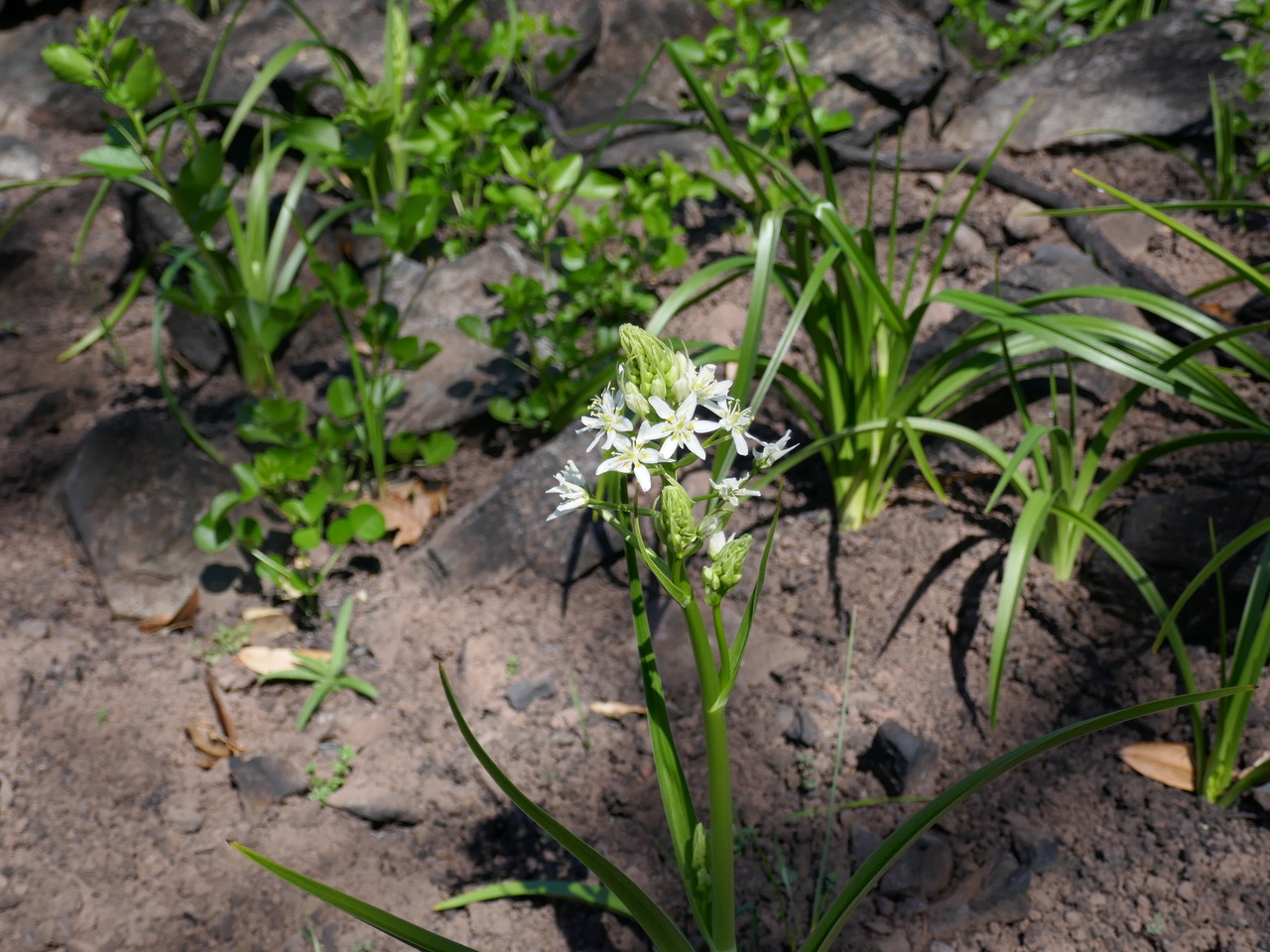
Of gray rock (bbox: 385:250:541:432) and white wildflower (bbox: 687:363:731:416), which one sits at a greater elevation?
white wildflower (bbox: 687:363:731:416)

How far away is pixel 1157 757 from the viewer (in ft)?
4.84

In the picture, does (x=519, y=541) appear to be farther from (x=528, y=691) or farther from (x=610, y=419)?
(x=610, y=419)

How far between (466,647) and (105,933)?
777mm

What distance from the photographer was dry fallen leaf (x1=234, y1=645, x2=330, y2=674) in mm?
1870

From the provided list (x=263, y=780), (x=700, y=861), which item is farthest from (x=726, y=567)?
(x=263, y=780)

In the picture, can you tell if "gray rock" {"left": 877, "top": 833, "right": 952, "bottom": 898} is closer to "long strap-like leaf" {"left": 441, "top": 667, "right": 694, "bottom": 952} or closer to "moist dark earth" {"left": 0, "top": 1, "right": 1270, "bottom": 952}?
"moist dark earth" {"left": 0, "top": 1, "right": 1270, "bottom": 952}

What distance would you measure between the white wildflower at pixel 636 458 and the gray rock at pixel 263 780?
1127 millimetres

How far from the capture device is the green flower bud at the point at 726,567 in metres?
0.92

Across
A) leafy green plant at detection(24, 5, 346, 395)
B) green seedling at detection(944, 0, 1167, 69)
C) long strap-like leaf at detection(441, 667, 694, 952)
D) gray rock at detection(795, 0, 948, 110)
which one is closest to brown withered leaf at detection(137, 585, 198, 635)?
leafy green plant at detection(24, 5, 346, 395)

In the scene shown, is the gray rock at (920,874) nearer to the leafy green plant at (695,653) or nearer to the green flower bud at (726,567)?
the leafy green plant at (695,653)

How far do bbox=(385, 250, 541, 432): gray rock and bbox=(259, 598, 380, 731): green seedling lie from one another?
72 centimetres

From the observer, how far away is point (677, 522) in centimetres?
89

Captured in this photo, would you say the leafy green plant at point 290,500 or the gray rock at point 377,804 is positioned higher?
the leafy green plant at point 290,500

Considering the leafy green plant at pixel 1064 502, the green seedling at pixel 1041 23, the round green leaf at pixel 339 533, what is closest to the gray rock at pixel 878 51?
the green seedling at pixel 1041 23
